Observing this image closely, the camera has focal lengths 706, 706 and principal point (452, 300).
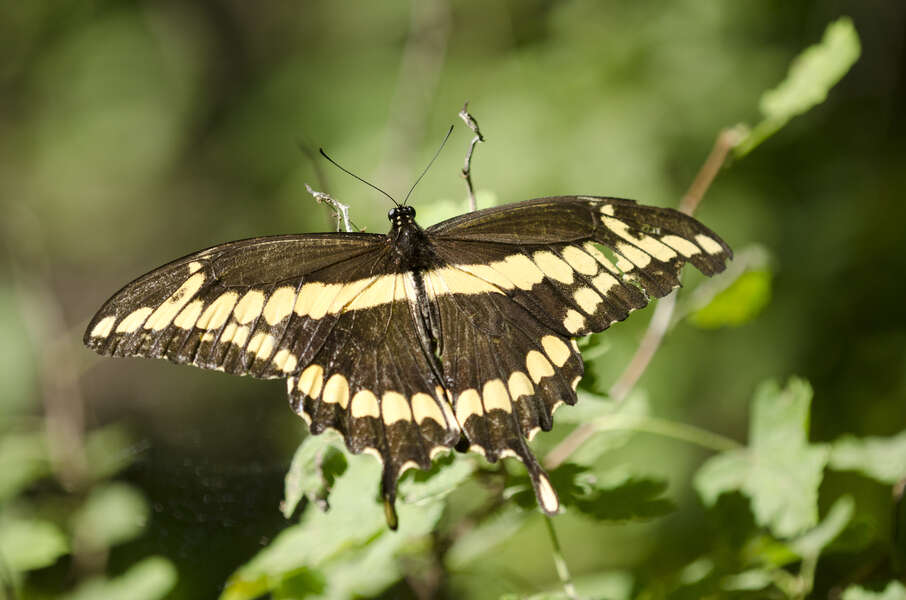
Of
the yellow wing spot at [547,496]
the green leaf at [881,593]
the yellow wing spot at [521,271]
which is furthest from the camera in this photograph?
the yellow wing spot at [521,271]

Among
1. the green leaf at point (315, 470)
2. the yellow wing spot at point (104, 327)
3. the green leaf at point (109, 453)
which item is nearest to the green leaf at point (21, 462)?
the green leaf at point (109, 453)

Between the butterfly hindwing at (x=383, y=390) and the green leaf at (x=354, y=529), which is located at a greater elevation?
the butterfly hindwing at (x=383, y=390)

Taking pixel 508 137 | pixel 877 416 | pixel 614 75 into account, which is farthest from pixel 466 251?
pixel 877 416

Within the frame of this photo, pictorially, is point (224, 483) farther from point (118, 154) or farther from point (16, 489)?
point (118, 154)

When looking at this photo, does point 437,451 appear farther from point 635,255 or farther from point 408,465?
point 635,255

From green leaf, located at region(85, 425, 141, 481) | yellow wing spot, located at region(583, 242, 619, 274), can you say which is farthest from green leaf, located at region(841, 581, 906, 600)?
green leaf, located at region(85, 425, 141, 481)

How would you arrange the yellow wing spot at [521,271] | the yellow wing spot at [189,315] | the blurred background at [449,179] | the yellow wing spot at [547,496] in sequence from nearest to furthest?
the yellow wing spot at [547,496], the yellow wing spot at [189,315], the yellow wing spot at [521,271], the blurred background at [449,179]

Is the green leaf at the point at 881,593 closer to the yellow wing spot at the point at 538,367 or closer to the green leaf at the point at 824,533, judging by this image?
the green leaf at the point at 824,533
